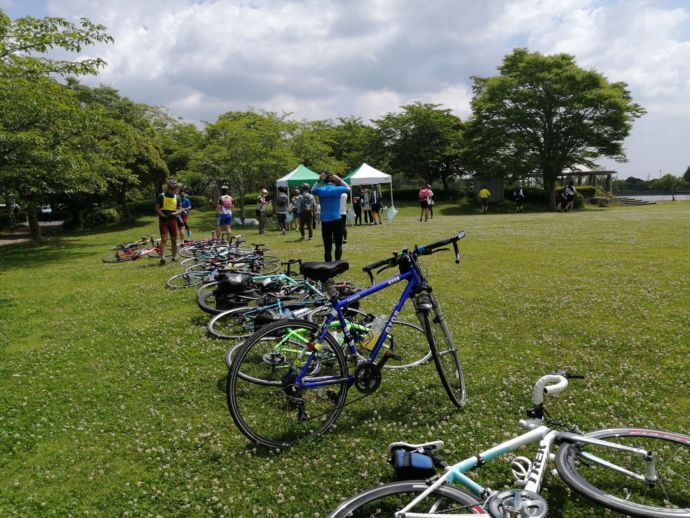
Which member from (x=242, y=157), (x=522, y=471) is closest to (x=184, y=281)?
(x=522, y=471)

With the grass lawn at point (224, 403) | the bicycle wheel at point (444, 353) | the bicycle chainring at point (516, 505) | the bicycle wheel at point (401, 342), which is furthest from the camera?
the bicycle wheel at point (401, 342)

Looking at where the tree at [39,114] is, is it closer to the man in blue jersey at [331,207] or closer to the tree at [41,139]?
the tree at [41,139]

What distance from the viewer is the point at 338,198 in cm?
841

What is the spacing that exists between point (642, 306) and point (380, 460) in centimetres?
536

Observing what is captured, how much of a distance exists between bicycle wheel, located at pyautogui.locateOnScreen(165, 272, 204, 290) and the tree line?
796 centimetres

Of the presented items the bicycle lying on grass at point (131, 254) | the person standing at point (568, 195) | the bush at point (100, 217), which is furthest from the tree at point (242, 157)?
the person standing at point (568, 195)

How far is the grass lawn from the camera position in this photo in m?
3.01

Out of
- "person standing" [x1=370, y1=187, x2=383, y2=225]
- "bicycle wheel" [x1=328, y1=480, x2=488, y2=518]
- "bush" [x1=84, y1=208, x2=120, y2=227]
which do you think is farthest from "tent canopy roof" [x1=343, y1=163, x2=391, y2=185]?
"bicycle wheel" [x1=328, y1=480, x2=488, y2=518]

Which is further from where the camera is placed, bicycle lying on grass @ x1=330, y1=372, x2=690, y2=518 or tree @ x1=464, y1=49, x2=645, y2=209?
tree @ x1=464, y1=49, x2=645, y2=209

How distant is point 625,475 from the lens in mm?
2717

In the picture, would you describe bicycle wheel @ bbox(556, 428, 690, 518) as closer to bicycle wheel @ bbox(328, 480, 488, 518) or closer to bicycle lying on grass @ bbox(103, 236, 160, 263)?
bicycle wheel @ bbox(328, 480, 488, 518)

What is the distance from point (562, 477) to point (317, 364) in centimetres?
179

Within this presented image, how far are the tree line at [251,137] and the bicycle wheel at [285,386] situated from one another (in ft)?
41.7

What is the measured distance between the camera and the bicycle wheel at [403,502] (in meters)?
2.21
